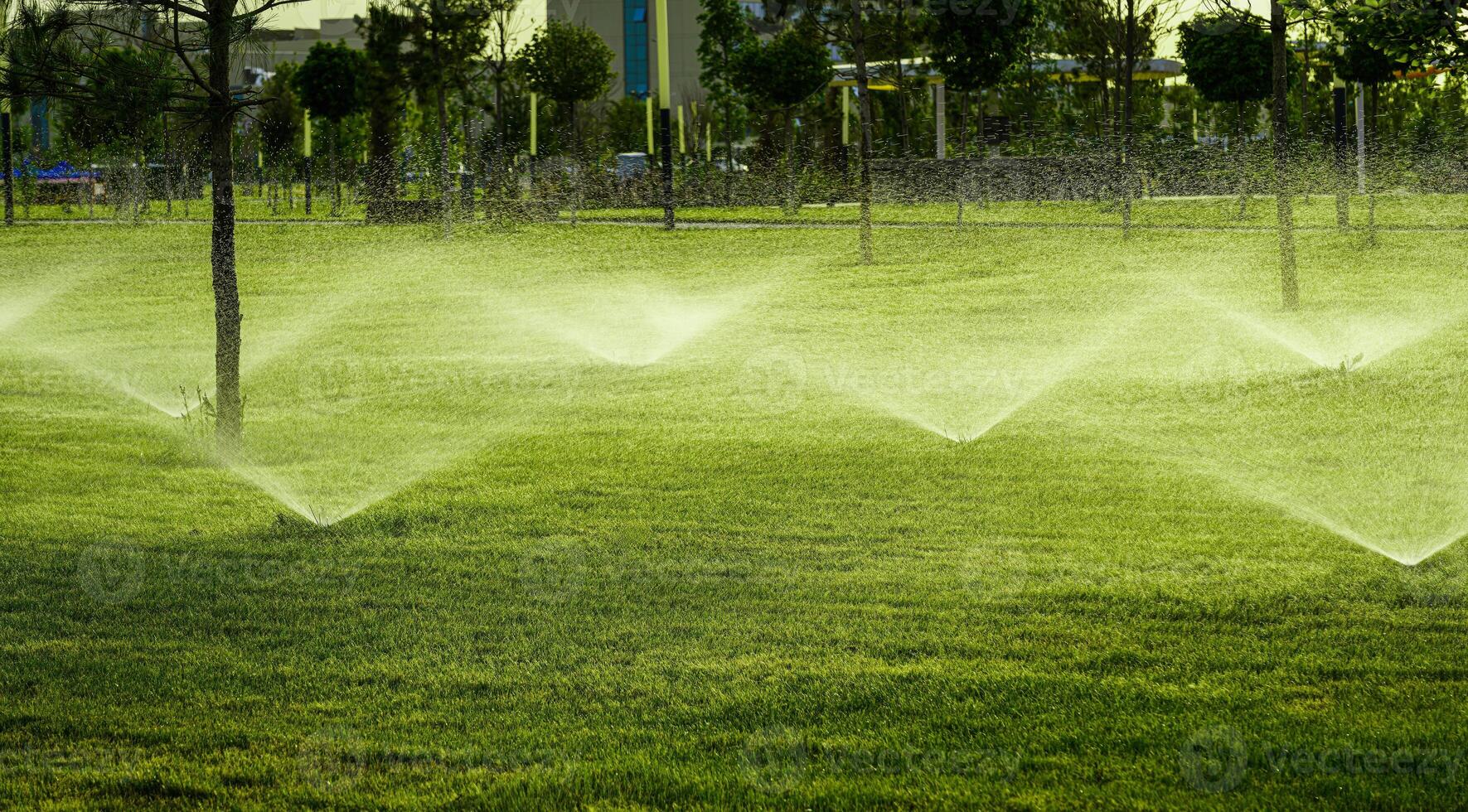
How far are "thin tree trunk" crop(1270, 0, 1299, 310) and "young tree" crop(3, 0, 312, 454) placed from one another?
8.73 m

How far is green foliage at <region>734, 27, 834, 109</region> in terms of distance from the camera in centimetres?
3108

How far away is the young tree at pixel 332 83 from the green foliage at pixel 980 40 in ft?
38.0

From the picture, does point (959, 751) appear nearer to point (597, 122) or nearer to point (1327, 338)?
point (1327, 338)

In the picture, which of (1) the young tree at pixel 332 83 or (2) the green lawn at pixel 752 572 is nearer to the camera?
Result: (2) the green lawn at pixel 752 572

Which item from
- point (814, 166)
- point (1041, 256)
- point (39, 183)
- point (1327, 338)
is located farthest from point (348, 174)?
point (1327, 338)

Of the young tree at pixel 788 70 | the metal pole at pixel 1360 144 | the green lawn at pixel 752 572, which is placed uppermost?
the young tree at pixel 788 70

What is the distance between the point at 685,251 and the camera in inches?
884

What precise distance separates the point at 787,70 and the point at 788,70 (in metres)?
0.04

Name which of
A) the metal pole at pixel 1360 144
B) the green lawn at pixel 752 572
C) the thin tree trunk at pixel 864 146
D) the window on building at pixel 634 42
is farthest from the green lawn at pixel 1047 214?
the window on building at pixel 634 42

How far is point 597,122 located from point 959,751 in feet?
157

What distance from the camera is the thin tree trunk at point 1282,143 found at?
1406 centimetres

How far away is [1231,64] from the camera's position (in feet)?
83.3

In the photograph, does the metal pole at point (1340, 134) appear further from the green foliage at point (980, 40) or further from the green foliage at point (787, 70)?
the green foliage at point (787, 70)

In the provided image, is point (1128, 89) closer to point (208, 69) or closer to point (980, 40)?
point (980, 40)
